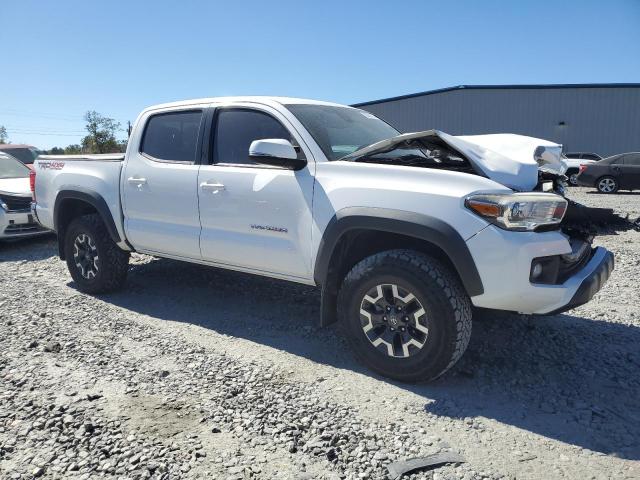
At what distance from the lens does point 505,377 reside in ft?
11.1

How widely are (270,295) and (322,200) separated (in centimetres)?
200

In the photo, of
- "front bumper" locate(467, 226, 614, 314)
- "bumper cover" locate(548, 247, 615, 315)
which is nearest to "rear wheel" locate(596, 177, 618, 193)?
"bumper cover" locate(548, 247, 615, 315)

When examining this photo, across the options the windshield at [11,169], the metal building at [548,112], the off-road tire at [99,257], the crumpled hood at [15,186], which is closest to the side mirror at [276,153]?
the off-road tire at [99,257]

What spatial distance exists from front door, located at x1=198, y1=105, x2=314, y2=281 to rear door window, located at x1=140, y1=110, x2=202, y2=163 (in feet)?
0.91

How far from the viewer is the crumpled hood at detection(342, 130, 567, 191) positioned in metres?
3.16

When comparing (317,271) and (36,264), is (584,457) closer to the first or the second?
(317,271)

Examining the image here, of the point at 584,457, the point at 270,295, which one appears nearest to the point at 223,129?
the point at 270,295

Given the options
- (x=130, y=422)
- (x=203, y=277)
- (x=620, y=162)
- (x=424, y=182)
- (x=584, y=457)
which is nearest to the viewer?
(x=584, y=457)

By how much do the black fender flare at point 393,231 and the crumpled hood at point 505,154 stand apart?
50 centimetres

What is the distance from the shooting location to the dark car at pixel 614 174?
1617cm

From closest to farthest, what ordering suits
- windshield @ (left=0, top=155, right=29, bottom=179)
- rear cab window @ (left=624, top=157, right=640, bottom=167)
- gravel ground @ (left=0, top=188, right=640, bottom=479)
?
gravel ground @ (left=0, top=188, right=640, bottom=479) → windshield @ (left=0, top=155, right=29, bottom=179) → rear cab window @ (left=624, top=157, right=640, bottom=167)

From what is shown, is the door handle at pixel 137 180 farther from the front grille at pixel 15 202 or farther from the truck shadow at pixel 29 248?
the front grille at pixel 15 202

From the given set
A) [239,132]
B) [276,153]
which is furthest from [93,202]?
[276,153]

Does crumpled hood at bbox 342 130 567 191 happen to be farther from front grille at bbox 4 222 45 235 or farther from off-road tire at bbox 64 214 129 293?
front grille at bbox 4 222 45 235
